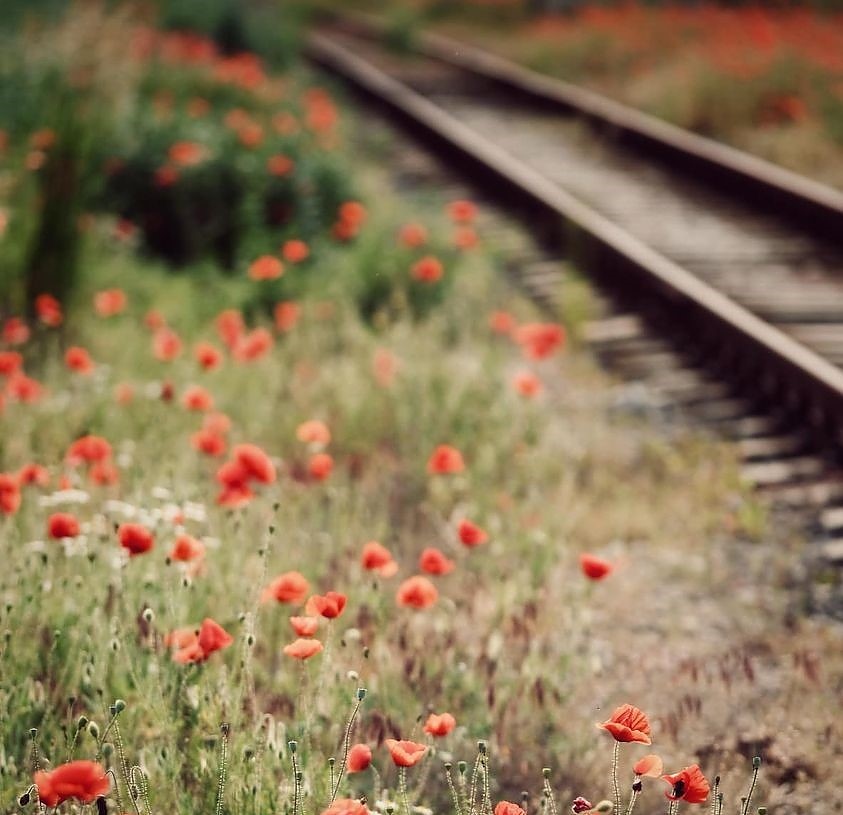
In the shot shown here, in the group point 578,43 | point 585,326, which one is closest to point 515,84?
point 578,43

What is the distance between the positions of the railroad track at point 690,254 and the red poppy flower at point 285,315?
1.36m

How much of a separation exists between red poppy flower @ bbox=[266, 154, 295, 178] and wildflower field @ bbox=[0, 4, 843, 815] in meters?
0.23

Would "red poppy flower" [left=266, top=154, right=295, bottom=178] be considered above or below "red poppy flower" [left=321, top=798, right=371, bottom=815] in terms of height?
above

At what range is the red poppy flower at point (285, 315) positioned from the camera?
3.81 metres

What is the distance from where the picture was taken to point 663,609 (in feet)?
9.05

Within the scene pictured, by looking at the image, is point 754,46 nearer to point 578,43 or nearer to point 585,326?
point 578,43

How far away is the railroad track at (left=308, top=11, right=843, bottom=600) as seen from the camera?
374cm

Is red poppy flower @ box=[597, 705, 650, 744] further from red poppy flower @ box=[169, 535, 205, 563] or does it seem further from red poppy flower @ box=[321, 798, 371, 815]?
red poppy flower @ box=[169, 535, 205, 563]

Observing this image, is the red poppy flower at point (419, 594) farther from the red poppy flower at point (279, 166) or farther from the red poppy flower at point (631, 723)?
the red poppy flower at point (279, 166)

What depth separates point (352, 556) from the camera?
2.83 meters

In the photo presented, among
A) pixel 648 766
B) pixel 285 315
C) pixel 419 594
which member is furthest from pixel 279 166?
pixel 648 766

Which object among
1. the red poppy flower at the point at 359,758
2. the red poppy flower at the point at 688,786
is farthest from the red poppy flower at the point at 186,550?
the red poppy flower at the point at 688,786

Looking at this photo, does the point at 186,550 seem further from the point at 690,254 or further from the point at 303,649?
the point at 690,254

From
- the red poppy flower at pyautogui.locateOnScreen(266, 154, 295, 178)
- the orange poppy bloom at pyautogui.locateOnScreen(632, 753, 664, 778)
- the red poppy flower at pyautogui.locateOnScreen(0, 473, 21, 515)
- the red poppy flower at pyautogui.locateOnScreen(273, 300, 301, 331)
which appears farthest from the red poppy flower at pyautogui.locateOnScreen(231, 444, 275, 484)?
the red poppy flower at pyautogui.locateOnScreen(266, 154, 295, 178)
